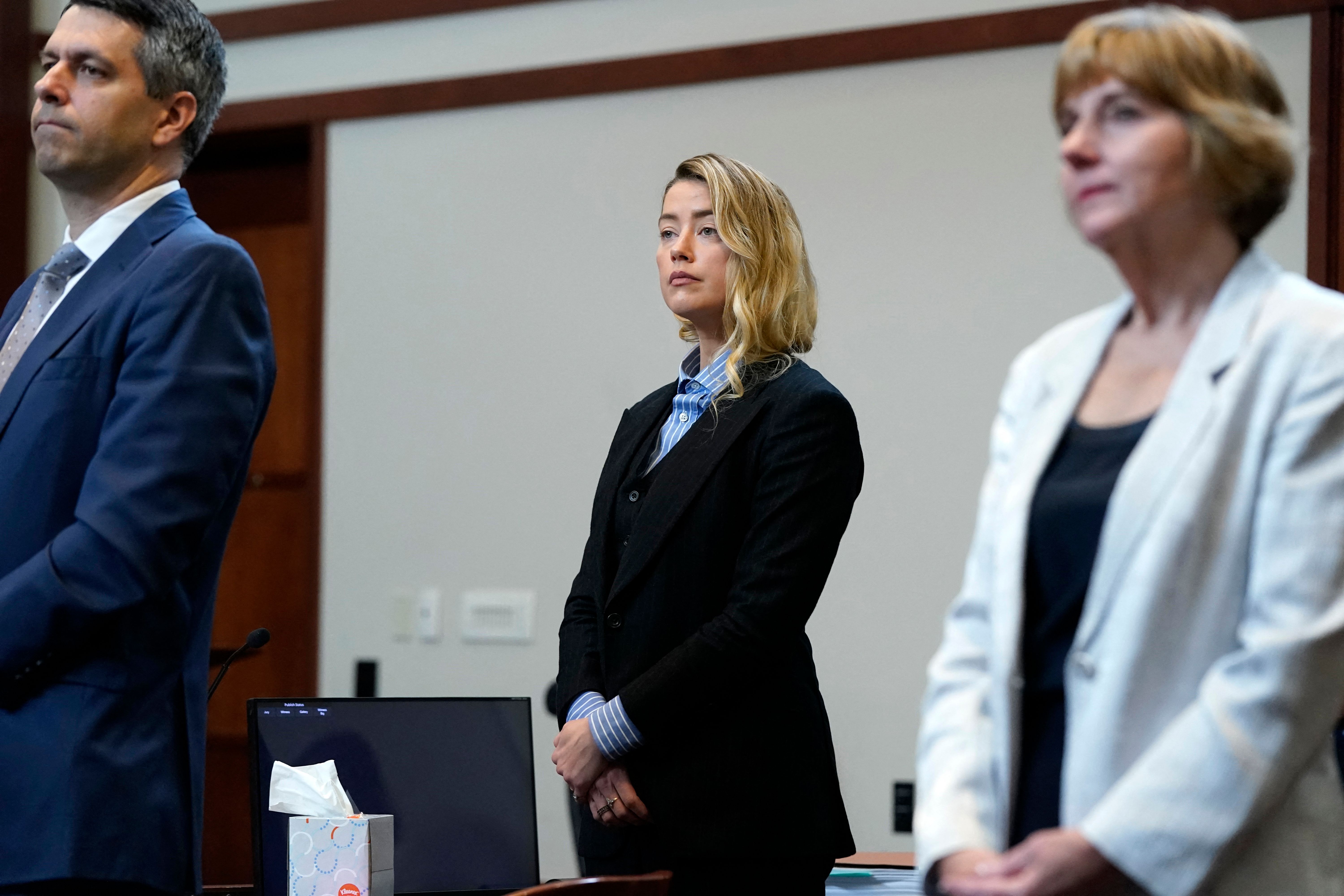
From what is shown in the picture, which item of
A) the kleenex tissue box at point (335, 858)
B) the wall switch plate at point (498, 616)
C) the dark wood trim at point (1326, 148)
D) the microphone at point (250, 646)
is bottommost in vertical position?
the kleenex tissue box at point (335, 858)

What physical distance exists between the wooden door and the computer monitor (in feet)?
8.11

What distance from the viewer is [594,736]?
1.98m

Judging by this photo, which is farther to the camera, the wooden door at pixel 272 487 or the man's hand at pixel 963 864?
the wooden door at pixel 272 487

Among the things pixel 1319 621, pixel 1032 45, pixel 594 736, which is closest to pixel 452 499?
pixel 1032 45

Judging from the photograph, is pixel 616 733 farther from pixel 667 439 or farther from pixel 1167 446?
Result: pixel 1167 446

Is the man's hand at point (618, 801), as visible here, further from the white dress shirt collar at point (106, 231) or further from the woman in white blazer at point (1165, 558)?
the white dress shirt collar at point (106, 231)

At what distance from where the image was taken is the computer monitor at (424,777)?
73.4 inches

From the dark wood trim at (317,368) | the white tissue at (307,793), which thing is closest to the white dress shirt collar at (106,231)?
the white tissue at (307,793)

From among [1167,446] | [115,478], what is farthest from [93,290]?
[1167,446]

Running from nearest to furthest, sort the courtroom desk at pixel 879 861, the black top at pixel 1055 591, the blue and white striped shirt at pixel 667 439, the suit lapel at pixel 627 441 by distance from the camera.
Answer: the black top at pixel 1055 591, the blue and white striped shirt at pixel 667 439, the suit lapel at pixel 627 441, the courtroom desk at pixel 879 861

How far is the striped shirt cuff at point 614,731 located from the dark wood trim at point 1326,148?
222cm

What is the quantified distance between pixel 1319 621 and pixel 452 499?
338cm

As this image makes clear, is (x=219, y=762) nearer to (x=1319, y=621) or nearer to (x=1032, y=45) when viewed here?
(x=1032, y=45)

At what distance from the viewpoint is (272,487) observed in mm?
4645
